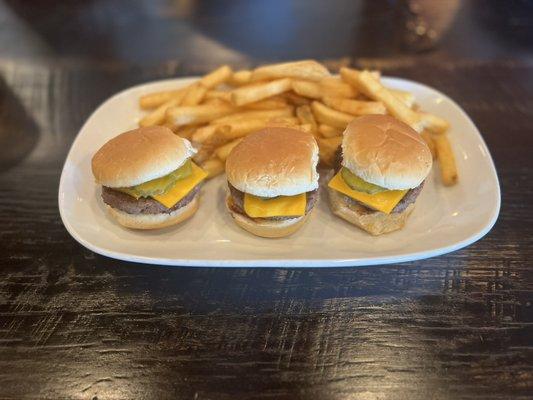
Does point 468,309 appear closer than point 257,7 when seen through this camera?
Yes

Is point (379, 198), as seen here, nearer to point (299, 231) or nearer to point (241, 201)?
point (299, 231)

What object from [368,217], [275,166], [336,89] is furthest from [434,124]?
[275,166]

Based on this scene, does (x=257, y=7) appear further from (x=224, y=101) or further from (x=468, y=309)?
(x=468, y=309)

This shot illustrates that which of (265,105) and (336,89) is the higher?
(336,89)

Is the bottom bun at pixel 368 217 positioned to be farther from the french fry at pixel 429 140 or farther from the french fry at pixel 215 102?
the french fry at pixel 215 102

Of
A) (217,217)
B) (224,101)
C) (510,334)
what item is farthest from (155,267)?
(510,334)

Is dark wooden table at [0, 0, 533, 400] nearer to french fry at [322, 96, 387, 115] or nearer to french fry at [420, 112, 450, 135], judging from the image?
french fry at [420, 112, 450, 135]
